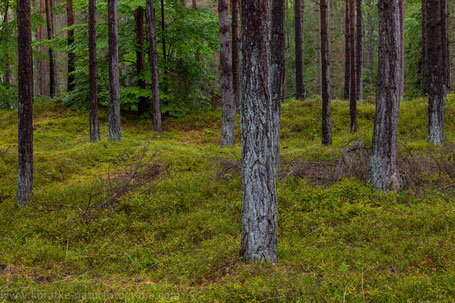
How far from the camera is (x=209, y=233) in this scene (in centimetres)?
616

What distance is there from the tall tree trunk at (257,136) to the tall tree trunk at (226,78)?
9.33 metres

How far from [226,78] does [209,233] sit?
9.00 metres

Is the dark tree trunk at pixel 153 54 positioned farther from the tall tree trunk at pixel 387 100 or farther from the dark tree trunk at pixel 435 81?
the dark tree trunk at pixel 435 81

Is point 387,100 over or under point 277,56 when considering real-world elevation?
under

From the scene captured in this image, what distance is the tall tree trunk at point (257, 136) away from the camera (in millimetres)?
4504

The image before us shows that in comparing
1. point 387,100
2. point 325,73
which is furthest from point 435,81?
point 387,100

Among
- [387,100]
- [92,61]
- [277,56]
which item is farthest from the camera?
[92,61]

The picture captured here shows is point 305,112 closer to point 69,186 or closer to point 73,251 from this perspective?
point 69,186

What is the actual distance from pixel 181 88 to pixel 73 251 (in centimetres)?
1305

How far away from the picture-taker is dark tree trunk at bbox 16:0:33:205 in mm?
7586

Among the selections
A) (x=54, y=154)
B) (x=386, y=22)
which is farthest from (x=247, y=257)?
(x=54, y=154)

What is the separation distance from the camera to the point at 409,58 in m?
27.2

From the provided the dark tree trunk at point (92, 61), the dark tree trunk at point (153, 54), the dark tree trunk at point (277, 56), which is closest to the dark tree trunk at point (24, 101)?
the dark tree trunk at point (92, 61)

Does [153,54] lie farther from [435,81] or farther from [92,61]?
[435,81]
